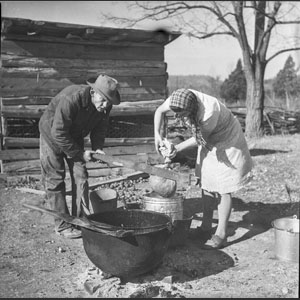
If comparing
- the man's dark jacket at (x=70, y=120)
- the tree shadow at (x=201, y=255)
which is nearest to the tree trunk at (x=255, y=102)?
the tree shadow at (x=201, y=255)

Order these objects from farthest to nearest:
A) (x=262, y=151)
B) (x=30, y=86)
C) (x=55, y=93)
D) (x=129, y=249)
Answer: (x=262, y=151) → (x=55, y=93) → (x=30, y=86) → (x=129, y=249)

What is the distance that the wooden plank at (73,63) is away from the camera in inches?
354

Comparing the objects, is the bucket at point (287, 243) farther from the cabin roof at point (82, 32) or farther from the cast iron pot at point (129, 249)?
the cabin roof at point (82, 32)

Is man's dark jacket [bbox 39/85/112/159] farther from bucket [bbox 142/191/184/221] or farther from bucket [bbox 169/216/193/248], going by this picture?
→ bucket [bbox 169/216/193/248]

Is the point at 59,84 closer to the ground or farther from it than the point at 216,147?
farther from it

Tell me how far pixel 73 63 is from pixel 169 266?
6418 millimetres

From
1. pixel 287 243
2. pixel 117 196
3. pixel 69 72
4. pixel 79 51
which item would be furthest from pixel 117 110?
pixel 287 243

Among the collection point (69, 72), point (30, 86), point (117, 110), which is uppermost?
point (69, 72)

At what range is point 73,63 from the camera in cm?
950

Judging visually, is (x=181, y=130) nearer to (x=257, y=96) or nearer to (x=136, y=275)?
(x=257, y=96)

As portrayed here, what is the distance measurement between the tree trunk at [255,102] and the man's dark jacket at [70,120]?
11788 mm

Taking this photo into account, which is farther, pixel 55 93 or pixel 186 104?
pixel 55 93

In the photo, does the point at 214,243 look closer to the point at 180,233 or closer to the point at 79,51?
the point at 180,233

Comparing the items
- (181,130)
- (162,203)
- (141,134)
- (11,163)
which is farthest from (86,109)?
(181,130)
